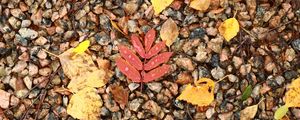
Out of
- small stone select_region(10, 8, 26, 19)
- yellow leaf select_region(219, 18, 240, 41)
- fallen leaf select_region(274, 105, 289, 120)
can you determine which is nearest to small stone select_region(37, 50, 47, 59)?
small stone select_region(10, 8, 26, 19)

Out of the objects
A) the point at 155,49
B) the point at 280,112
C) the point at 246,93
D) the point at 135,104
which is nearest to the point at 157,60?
the point at 155,49

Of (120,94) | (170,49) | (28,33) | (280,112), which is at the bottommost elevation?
(280,112)

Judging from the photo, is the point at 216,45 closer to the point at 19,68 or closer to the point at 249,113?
the point at 249,113

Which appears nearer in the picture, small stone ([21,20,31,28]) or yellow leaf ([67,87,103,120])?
yellow leaf ([67,87,103,120])

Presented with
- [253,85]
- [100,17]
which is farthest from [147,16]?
[253,85]

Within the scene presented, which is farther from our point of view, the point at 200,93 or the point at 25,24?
the point at 25,24

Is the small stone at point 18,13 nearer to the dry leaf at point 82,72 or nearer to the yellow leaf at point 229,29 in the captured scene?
the dry leaf at point 82,72

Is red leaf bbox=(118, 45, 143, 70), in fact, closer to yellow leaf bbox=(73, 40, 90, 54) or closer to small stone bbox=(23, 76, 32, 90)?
yellow leaf bbox=(73, 40, 90, 54)
